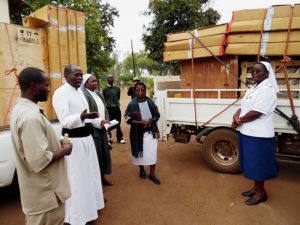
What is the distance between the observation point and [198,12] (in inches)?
388

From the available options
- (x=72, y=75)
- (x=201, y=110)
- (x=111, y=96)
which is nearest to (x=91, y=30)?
(x=111, y=96)

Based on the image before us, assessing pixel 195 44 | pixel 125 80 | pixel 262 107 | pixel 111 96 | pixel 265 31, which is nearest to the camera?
pixel 262 107

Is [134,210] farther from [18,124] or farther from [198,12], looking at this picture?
[198,12]

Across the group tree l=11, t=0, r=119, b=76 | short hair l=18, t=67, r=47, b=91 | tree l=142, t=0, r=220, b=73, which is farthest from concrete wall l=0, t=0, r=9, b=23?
short hair l=18, t=67, r=47, b=91

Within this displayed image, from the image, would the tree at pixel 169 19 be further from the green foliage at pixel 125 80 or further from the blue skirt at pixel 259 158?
the green foliage at pixel 125 80

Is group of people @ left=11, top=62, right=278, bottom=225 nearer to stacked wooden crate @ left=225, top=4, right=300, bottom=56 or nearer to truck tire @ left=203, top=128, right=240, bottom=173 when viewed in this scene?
truck tire @ left=203, top=128, right=240, bottom=173

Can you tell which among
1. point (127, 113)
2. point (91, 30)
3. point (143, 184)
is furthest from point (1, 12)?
point (143, 184)

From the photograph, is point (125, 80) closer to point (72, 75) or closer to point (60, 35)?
point (60, 35)

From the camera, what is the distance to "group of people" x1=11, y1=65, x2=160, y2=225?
5.75 feet

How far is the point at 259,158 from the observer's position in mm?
A: 3467

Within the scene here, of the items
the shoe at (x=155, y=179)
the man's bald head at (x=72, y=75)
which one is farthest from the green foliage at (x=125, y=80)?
the man's bald head at (x=72, y=75)

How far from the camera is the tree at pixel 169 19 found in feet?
30.9

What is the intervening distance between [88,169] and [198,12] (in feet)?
27.7

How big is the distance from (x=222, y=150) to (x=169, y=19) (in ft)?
21.2
